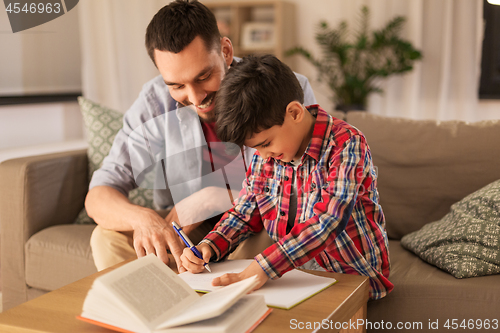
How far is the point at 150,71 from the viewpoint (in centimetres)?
278

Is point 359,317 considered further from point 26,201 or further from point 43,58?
point 43,58

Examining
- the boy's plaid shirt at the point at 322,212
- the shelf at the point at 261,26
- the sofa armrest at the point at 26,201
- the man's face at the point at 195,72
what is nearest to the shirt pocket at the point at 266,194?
the boy's plaid shirt at the point at 322,212

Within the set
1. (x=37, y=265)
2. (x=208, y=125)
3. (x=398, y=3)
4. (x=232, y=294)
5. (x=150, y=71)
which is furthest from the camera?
(x=398, y=3)

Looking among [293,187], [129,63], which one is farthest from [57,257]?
[129,63]

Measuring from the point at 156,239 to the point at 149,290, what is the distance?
1.31 feet

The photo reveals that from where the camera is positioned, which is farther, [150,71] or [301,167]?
[150,71]

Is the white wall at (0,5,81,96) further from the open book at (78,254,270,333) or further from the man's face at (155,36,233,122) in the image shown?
the open book at (78,254,270,333)

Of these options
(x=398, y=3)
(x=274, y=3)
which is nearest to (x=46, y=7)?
(x=274, y=3)

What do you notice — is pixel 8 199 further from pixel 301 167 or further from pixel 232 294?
pixel 232 294

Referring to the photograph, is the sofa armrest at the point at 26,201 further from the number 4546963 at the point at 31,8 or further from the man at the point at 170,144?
the number 4546963 at the point at 31,8

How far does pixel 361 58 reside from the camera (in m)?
3.13

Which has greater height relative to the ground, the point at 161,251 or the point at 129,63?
the point at 129,63

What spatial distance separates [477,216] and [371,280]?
15.6 inches

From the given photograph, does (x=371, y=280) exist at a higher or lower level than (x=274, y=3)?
lower
